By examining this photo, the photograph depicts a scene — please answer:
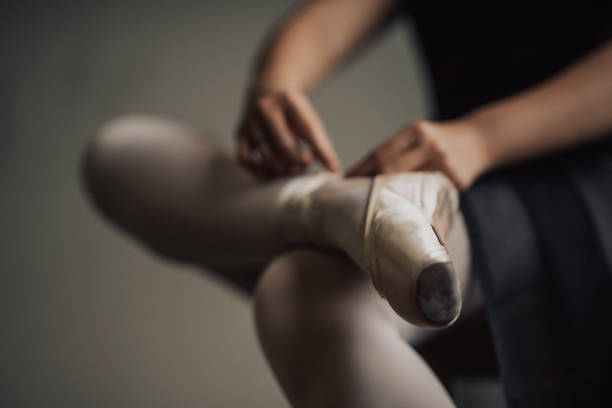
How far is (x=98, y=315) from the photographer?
3.37 ft

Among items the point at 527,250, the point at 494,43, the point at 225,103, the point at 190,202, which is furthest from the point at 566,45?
the point at 225,103

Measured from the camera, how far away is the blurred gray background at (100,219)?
3.26 feet

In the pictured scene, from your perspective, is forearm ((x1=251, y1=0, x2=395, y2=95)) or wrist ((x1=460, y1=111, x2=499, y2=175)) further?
forearm ((x1=251, y1=0, x2=395, y2=95))

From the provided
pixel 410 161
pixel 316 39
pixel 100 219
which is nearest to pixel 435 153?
pixel 410 161

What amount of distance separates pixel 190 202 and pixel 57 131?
784mm

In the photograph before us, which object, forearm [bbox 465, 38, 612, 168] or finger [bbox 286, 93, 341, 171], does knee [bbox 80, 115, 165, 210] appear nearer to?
finger [bbox 286, 93, 341, 171]

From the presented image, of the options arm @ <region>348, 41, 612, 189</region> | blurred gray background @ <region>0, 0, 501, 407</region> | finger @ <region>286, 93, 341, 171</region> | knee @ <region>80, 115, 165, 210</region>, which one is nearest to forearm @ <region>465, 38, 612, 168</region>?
arm @ <region>348, 41, 612, 189</region>

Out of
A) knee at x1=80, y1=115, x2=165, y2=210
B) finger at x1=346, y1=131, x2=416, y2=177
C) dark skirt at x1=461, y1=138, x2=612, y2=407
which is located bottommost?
dark skirt at x1=461, y1=138, x2=612, y2=407

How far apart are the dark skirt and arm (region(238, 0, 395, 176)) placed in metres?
0.13

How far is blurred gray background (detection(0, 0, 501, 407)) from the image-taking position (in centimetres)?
99

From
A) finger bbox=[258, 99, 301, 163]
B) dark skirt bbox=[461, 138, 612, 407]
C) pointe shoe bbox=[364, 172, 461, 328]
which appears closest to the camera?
pointe shoe bbox=[364, 172, 461, 328]

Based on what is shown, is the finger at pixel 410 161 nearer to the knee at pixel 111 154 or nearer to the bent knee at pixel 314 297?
the bent knee at pixel 314 297

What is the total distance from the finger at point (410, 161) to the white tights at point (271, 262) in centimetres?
5

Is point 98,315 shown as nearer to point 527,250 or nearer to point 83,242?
point 83,242
